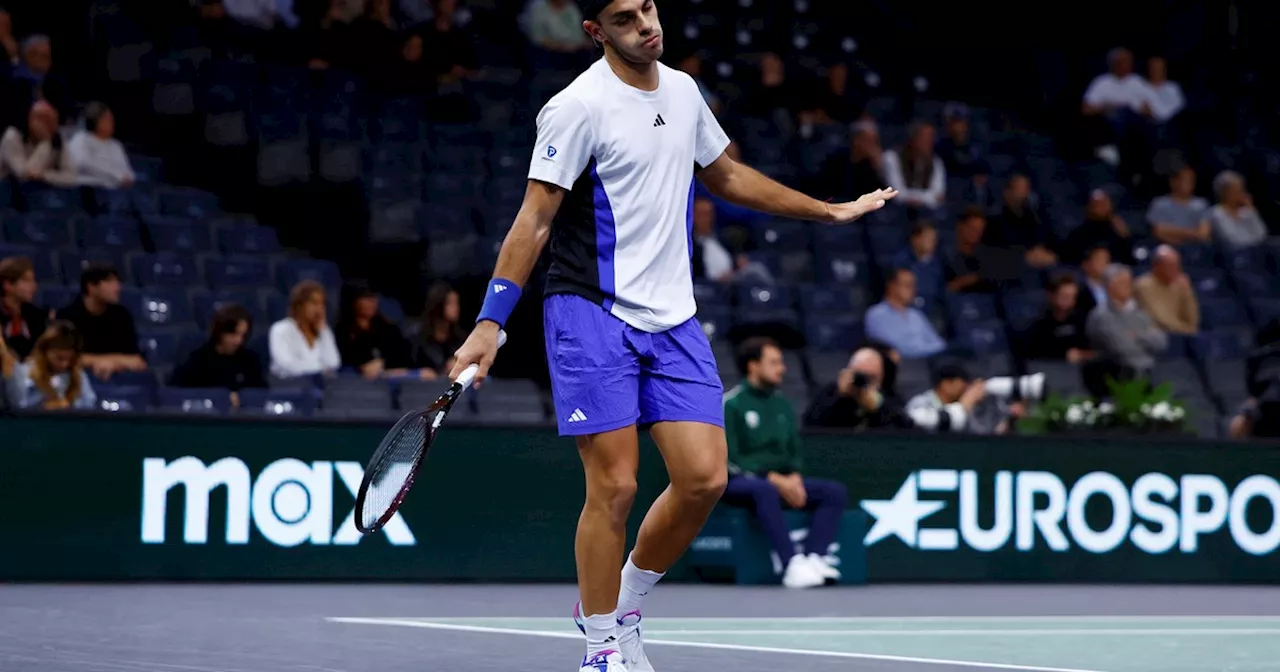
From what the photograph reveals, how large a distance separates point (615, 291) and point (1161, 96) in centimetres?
1476

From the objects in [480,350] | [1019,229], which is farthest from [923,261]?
[480,350]

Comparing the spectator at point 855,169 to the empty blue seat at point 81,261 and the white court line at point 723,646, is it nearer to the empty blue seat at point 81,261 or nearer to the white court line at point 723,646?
the empty blue seat at point 81,261

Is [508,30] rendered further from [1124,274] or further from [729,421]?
[729,421]

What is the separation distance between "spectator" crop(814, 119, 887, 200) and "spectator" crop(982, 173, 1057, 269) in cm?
103

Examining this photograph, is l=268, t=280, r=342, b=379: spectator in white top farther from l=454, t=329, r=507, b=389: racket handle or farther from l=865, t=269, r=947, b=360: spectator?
l=454, t=329, r=507, b=389: racket handle

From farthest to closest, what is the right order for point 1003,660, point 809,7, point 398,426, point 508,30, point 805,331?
point 809,7 → point 508,30 → point 805,331 → point 1003,660 → point 398,426

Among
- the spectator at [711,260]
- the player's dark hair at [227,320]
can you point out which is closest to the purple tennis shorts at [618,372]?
the player's dark hair at [227,320]

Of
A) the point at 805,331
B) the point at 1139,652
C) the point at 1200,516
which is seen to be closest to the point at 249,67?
the point at 805,331

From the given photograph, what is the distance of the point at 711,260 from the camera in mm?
15047

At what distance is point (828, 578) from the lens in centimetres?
1138

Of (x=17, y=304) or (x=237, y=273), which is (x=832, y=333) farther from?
(x=17, y=304)

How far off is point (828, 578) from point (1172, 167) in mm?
8463

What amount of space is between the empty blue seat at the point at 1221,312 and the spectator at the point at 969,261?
6.00 feet

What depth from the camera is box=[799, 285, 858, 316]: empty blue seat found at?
1505cm
